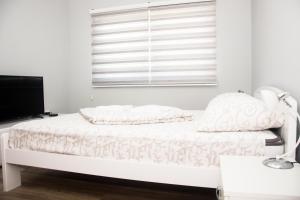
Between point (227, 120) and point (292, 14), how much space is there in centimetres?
75

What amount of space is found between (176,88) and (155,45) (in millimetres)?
723

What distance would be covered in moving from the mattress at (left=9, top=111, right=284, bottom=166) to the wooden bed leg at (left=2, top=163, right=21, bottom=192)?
207 millimetres

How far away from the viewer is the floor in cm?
194

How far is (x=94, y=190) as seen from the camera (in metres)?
2.08

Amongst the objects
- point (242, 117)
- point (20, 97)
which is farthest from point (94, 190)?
point (20, 97)

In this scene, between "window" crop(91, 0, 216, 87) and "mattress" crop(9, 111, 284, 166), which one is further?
"window" crop(91, 0, 216, 87)

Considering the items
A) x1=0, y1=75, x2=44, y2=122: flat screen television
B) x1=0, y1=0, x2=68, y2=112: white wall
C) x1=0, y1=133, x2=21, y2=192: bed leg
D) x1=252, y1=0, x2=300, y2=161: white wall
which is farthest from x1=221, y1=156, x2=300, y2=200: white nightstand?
x1=0, y1=0, x2=68, y2=112: white wall

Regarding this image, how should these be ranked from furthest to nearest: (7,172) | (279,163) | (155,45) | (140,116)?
1. (155,45)
2. (7,172)
3. (140,116)
4. (279,163)

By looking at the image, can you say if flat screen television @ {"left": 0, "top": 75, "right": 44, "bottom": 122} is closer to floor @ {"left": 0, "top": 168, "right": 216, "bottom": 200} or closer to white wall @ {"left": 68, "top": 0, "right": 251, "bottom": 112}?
white wall @ {"left": 68, "top": 0, "right": 251, "bottom": 112}

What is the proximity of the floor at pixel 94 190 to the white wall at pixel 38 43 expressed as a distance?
1552 millimetres

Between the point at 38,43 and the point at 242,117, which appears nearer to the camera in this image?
the point at 242,117

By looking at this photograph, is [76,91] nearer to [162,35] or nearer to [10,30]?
[10,30]

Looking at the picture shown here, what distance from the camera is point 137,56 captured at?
3.71 m

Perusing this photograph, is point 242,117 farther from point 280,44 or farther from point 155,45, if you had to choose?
point 155,45
